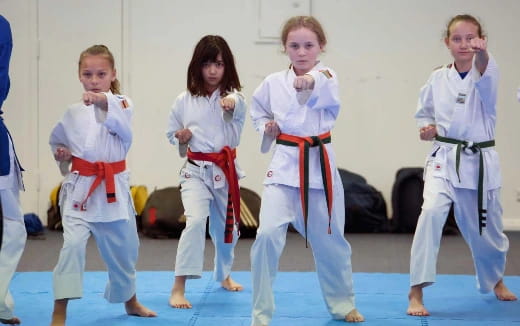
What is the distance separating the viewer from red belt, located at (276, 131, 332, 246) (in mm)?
3699

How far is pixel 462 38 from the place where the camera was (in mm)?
Answer: 4176

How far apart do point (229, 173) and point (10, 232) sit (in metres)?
1.24

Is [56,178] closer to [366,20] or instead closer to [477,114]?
[366,20]

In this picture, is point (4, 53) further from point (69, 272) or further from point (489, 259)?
point (489, 259)

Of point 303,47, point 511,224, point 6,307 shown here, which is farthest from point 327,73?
point 511,224

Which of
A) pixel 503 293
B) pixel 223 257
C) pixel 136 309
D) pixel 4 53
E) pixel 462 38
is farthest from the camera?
pixel 223 257

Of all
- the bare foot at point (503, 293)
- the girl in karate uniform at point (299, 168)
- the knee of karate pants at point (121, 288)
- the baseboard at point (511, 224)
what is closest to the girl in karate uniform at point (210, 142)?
the knee of karate pants at point (121, 288)

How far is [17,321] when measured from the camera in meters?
3.87

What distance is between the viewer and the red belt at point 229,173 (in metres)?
4.48

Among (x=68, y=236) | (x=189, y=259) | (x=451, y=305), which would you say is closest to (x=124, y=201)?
(x=68, y=236)

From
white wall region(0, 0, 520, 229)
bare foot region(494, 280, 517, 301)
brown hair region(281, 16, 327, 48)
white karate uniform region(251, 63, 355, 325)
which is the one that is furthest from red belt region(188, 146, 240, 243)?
white wall region(0, 0, 520, 229)

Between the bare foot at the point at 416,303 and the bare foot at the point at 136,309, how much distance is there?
4.18 feet

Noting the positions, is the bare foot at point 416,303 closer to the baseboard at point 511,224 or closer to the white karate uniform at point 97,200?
the white karate uniform at point 97,200

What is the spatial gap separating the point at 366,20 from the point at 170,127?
327cm
